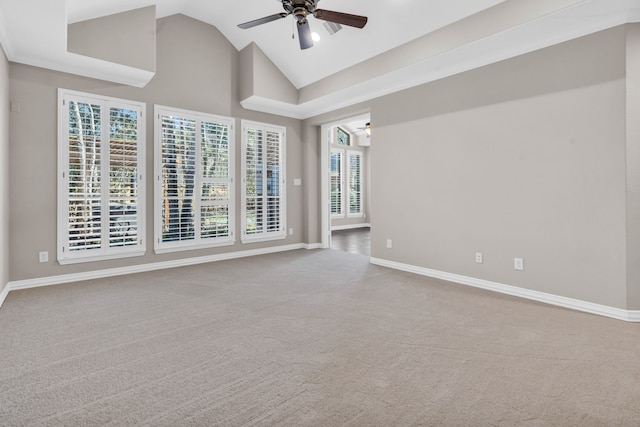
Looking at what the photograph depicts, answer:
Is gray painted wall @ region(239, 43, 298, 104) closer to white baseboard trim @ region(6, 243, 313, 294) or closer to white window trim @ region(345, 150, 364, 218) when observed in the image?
white baseboard trim @ region(6, 243, 313, 294)

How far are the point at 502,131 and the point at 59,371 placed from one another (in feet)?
14.5

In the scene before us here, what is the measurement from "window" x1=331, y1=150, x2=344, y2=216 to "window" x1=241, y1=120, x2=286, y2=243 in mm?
3706

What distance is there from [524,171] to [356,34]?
263 cm

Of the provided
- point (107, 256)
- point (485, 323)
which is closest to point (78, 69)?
point (107, 256)

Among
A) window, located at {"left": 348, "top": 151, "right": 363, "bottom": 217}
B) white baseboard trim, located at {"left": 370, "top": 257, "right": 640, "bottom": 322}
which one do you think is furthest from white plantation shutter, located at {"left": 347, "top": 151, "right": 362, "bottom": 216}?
white baseboard trim, located at {"left": 370, "top": 257, "right": 640, "bottom": 322}

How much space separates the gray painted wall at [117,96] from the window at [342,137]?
12.4ft

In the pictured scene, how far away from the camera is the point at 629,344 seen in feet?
7.97

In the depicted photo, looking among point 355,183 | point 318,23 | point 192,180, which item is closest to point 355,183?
point 355,183

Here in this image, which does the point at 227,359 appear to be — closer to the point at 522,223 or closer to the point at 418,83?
the point at 522,223

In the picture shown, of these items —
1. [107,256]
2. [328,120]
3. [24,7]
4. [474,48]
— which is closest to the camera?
[24,7]

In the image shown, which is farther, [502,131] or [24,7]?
[502,131]

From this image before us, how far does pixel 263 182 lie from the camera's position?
6.05 m

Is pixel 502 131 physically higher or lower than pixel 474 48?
lower

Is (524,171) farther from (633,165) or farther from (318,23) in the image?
(318,23)
